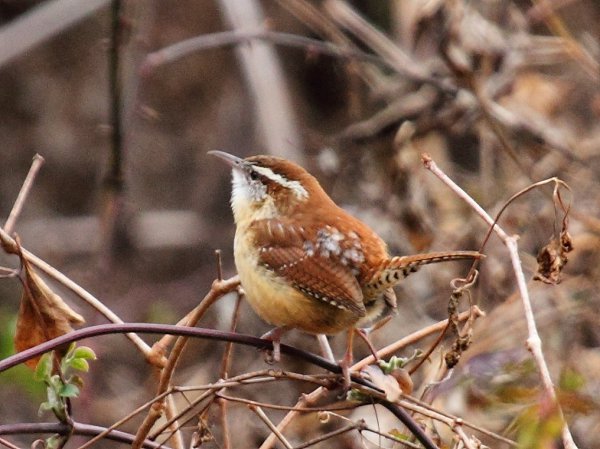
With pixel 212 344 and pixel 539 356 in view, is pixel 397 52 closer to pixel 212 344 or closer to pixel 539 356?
pixel 212 344

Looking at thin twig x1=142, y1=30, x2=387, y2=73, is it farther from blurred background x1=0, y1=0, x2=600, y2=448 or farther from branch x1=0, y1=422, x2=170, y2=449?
branch x1=0, y1=422, x2=170, y2=449

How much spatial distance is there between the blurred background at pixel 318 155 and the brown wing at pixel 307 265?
1.26 feet

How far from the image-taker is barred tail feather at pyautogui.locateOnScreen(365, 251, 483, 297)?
2.71 meters

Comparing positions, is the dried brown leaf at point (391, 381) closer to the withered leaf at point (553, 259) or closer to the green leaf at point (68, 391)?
the withered leaf at point (553, 259)

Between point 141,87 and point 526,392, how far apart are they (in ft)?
8.05

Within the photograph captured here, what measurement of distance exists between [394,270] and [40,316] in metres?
0.99

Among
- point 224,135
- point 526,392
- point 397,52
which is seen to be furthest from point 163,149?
point 526,392

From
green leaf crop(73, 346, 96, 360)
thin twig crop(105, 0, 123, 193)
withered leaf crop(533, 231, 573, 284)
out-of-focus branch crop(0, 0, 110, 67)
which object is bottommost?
green leaf crop(73, 346, 96, 360)

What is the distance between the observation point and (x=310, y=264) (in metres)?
3.12

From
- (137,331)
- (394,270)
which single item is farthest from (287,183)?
(137,331)

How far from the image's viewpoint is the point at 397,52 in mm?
5574

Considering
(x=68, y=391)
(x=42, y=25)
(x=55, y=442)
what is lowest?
(x=55, y=442)

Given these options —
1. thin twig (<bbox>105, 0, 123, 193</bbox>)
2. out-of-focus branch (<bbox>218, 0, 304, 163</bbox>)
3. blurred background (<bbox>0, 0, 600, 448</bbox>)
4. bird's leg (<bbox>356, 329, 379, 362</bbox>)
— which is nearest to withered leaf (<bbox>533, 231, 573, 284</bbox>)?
blurred background (<bbox>0, 0, 600, 448</bbox>)

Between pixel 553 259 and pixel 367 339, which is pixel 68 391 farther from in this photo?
pixel 553 259
